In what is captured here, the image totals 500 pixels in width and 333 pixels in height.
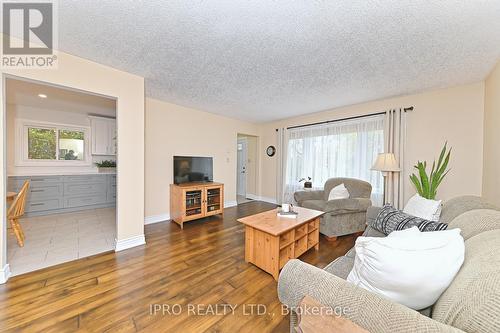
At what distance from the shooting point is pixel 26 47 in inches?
75.6

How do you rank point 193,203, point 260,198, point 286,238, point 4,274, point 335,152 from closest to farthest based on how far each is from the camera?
point 4,274, point 286,238, point 193,203, point 335,152, point 260,198

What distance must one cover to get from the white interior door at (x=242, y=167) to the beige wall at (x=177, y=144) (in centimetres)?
122

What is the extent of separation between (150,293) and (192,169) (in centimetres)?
258

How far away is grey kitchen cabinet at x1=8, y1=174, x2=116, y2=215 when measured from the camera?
3.82 meters

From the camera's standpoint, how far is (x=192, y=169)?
4039 millimetres

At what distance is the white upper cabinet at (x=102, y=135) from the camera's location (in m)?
4.69

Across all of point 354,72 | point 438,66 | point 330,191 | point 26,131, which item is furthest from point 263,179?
point 26,131

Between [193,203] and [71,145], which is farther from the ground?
[71,145]

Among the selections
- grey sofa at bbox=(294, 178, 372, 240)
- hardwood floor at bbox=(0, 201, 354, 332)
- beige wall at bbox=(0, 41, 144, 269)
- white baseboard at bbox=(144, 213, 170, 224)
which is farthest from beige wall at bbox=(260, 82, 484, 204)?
white baseboard at bbox=(144, 213, 170, 224)

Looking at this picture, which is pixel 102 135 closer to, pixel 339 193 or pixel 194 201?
pixel 194 201

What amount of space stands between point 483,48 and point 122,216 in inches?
174

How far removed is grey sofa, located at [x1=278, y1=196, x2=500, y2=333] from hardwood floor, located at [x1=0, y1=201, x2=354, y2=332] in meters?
0.75

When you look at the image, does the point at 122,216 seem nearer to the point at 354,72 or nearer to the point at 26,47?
the point at 26,47

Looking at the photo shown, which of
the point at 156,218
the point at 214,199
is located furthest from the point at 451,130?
the point at 156,218
